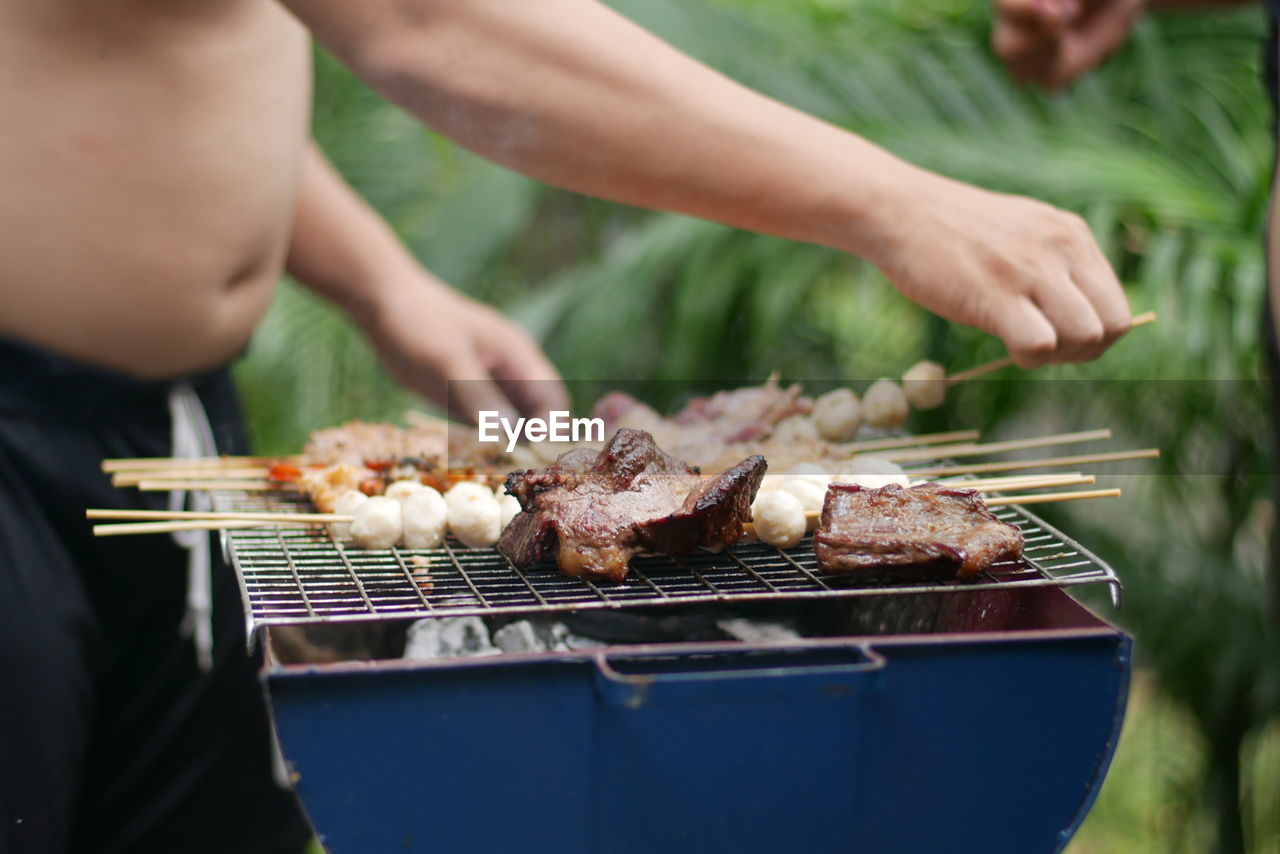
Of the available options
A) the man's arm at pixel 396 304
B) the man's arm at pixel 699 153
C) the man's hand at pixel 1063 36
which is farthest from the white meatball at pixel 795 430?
the man's hand at pixel 1063 36

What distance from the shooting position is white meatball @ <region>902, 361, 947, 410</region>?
4.60 feet

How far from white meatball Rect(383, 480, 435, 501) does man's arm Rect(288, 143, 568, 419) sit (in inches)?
17.2

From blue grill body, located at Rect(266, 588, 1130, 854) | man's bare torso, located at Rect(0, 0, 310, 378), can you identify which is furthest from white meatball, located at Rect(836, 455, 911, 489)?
man's bare torso, located at Rect(0, 0, 310, 378)

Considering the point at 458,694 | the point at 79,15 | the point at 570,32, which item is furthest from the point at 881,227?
the point at 79,15

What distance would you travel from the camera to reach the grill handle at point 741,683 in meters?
0.90

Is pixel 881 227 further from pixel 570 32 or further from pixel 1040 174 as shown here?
pixel 1040 174

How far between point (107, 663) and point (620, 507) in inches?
37.9

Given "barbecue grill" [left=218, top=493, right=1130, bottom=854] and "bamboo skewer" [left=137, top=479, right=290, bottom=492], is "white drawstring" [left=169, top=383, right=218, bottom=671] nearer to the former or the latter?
"bamboo skewer" [left=137, top=479, right=290, bottom=492]

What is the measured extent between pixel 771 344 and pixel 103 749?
1.48m

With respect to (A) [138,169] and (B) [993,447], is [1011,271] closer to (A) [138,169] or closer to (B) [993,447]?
(B) [993,447]

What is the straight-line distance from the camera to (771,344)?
7.99 feet

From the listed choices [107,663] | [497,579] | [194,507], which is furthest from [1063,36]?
[107,663]

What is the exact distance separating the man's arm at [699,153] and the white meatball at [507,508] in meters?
0.36

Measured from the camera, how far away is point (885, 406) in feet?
4.66
